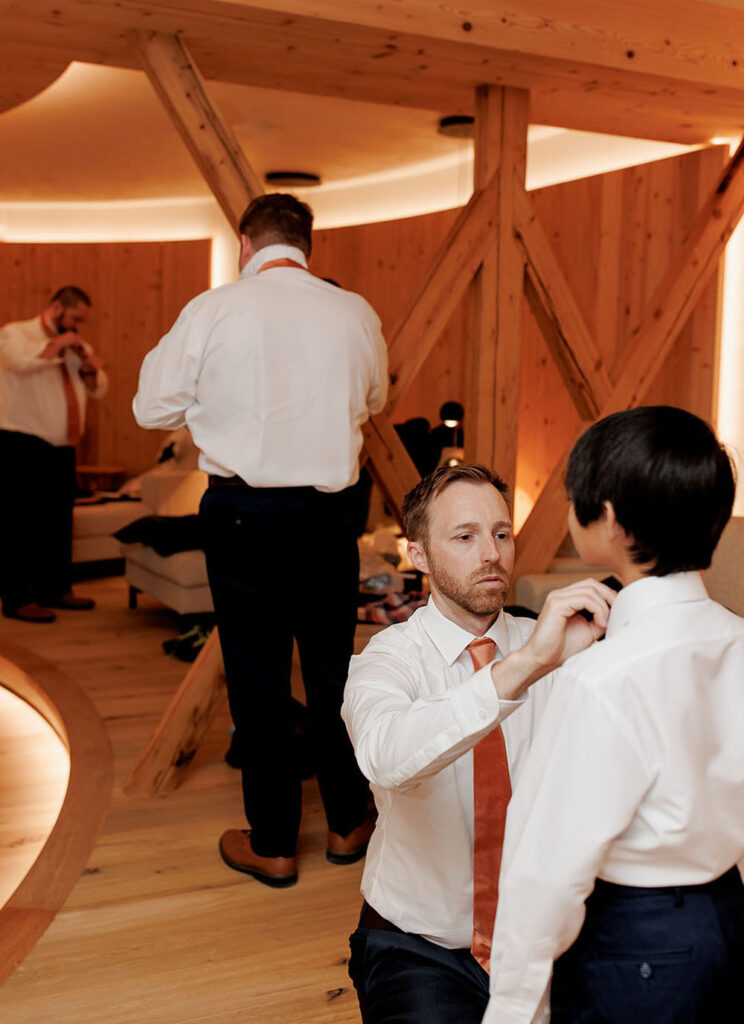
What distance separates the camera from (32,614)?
554 cm

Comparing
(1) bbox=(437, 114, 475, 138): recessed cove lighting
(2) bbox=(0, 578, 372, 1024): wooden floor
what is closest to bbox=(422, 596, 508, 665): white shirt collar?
(2) bbox=(0, 578, 372, 1024): wooden floor

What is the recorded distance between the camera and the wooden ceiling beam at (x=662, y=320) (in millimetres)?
3803

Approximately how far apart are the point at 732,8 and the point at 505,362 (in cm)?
132

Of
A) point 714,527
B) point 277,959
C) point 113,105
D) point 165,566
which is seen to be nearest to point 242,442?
point 277,959

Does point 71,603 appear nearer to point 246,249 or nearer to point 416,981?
point 246,249

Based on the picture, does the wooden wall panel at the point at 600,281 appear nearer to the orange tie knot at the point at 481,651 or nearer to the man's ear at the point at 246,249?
the man's ear at the point at 246,249

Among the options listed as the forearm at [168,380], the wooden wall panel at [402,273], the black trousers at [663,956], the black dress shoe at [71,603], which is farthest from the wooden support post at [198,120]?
the wooden wall panel at [402,273]

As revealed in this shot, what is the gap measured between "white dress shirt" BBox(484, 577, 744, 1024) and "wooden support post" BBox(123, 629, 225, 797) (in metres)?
2.15

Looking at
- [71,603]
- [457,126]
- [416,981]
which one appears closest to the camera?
[416,981]

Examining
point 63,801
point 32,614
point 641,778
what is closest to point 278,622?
point 63,801

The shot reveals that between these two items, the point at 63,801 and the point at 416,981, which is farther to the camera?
the point at 63,801

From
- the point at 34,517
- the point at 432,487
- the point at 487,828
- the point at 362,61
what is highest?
the point at 362,61

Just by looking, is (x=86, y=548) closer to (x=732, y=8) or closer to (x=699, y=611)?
(x=732, y=8)

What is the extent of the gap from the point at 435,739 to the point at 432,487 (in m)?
0.60
